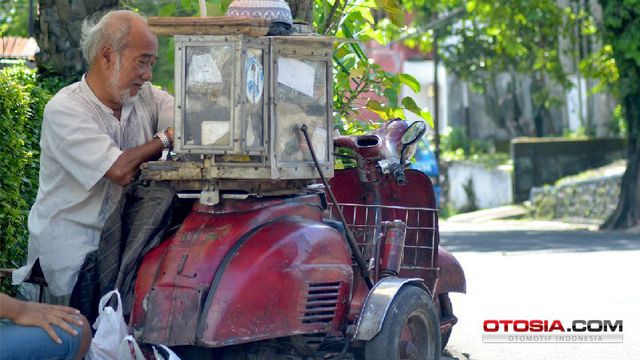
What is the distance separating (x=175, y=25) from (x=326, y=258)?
110cm

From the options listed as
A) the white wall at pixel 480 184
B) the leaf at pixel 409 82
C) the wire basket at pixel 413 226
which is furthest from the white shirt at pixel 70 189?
the white wall at pixel 480 184

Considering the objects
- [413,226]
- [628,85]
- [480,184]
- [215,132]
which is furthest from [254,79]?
[480,184]

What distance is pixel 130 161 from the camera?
5.29 m

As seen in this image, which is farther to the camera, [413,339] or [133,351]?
[413,339]

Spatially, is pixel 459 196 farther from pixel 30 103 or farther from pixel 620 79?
pixel 30 103

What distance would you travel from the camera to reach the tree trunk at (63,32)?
9133 mm

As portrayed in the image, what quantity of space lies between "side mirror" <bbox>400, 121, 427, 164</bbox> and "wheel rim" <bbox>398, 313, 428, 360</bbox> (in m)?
0.89

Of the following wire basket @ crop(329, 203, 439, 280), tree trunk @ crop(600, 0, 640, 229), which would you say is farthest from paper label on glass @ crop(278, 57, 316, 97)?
tree trunk @ crop(600, 0, 640, 229)

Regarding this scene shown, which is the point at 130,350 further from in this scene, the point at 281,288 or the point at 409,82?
the point at 409,82

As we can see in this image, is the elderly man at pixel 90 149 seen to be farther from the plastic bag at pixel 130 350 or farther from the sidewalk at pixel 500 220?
the sidewalk at pixel 500 220

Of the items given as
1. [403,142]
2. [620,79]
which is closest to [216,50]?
[403,142]

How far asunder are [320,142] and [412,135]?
0.89m

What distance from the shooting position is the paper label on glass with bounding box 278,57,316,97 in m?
5.21

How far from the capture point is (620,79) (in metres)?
23.8
